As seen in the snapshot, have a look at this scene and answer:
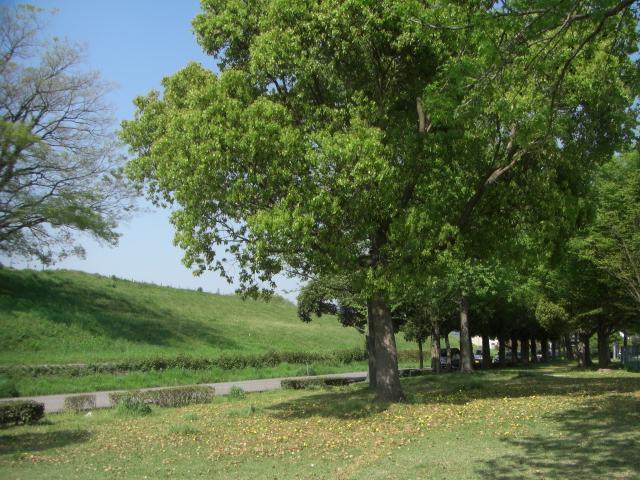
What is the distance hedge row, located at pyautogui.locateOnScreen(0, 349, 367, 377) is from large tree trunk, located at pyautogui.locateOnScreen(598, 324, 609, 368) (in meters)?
20.1

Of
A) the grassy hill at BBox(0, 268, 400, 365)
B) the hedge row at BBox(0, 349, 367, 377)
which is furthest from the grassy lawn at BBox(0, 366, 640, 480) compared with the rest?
the grassy hill at BBox(0, 268, 400, 365)

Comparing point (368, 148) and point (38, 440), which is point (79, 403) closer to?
point (38, 440)

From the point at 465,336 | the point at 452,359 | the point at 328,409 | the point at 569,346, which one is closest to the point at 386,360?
the point at 328,409

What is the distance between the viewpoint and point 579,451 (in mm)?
8711

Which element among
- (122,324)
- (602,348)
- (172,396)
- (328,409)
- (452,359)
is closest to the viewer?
(328,409)

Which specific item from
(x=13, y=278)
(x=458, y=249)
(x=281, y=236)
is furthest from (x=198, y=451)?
(x=13, y=278)

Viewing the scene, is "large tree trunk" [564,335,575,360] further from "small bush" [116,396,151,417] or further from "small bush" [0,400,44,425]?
"small bush" [0,400,44,425]

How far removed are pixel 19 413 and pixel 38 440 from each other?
3.61 meters

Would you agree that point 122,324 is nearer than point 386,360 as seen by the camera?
No

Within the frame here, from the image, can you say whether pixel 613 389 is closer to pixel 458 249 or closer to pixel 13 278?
pixel 458 249

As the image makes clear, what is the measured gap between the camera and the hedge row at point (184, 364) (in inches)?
1135

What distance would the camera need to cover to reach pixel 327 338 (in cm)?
5919

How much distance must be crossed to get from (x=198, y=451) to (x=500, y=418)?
6.29m

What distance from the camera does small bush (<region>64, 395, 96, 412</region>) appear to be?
748 inches
